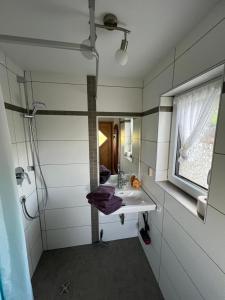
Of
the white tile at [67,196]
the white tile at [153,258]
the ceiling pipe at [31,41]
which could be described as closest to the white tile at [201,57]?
the ceiling pipe at [31,41]

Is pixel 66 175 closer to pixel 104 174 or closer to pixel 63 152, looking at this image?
pixel 63 152

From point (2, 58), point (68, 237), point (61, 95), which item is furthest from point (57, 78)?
point (68, 237)

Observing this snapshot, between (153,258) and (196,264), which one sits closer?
(196,264)

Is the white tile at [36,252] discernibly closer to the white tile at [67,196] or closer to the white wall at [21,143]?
the white wall at [21,143]

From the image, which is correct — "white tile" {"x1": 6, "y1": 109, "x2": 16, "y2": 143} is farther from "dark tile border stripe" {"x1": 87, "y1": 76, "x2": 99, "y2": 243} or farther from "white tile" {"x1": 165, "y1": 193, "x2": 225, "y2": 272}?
"white tile" {"x1": 165, "y1": 193, "x2": 225, "y2": 272}

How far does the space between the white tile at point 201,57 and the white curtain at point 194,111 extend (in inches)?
5.5

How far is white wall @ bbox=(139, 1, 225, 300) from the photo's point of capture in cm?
75

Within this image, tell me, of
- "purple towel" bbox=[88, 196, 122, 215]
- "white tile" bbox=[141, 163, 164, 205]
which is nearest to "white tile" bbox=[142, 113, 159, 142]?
"white tile" bbox=[141, 163, 164, 205]

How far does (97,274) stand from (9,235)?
141cm

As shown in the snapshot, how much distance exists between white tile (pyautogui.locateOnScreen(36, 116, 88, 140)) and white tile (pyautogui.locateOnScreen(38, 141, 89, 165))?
2.9 inches

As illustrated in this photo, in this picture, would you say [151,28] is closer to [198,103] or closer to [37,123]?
[198,103]

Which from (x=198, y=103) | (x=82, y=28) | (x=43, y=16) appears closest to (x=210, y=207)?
(x=198, y=103)

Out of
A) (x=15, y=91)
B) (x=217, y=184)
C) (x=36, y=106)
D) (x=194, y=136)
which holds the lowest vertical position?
(x=217, y=184)

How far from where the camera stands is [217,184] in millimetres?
754
